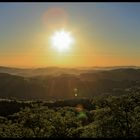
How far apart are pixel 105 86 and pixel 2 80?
49.2m

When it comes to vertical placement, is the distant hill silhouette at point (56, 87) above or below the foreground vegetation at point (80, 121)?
above

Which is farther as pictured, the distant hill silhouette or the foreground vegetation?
the distant hill silhouette

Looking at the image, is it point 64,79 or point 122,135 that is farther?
point 64,79

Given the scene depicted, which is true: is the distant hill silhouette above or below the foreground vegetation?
above

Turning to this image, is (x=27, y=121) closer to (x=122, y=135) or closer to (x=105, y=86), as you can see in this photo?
(x=122, y=135)

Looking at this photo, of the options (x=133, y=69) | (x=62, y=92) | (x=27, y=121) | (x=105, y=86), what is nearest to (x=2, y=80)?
(x=62, y=92)

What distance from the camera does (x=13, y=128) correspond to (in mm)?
13625

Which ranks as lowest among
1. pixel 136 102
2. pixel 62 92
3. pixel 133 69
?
pixel 136 102

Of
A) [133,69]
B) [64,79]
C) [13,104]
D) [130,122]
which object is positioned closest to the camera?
[130,122]

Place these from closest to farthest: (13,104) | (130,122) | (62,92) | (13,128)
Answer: (13,128) → (130,122) → (13,104) → (62,92)

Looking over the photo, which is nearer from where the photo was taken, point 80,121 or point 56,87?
point 80,121

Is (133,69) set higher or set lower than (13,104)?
higher

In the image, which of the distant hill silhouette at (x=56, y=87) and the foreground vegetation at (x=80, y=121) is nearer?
the foreground vegetation at (x=80, y=121)

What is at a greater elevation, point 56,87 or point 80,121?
point 56,87
